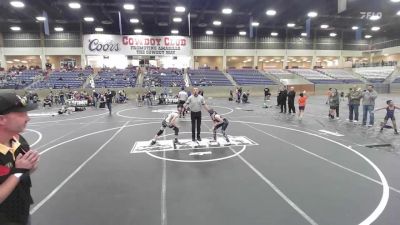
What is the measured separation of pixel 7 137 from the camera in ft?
7.98

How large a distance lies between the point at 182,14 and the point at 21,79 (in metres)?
23.2

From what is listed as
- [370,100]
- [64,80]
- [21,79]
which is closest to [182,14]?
[64,80]

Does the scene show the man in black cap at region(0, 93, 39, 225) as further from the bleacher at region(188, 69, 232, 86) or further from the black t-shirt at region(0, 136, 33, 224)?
the bleacher at region(188, 69, 232, 86)

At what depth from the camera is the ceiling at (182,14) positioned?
32.7m

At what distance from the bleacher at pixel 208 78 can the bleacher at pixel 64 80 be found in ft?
50.0

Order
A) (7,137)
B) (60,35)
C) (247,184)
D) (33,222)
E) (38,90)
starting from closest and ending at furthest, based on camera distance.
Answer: (7,137)
(33,222)
(247,184)
(38,90)
(60,35)

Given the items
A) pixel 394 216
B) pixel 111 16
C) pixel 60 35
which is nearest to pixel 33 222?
pixel 394 216

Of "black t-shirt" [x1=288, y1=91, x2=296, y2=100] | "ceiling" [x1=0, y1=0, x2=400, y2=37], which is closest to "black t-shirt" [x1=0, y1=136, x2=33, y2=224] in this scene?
"black t-shirt" [x1=288, y1=91, x2=296, y2=100]

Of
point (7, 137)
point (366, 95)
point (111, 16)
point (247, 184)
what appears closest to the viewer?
point (7, 137)

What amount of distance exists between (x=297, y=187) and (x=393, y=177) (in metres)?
2.58

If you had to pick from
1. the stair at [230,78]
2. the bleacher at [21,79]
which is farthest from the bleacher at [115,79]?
the stair at [230,78]

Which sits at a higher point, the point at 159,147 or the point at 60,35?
the point at 60,35

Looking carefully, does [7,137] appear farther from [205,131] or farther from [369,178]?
[205,131]

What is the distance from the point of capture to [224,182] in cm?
683
